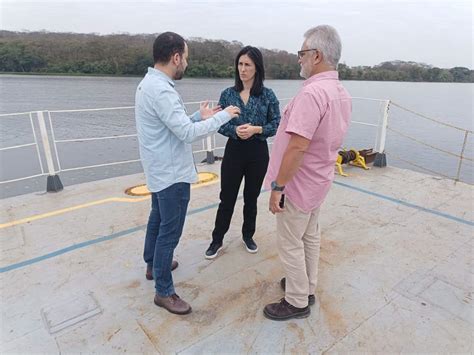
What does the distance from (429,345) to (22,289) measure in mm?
2365

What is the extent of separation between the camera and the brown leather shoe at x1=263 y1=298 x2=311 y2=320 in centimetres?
182

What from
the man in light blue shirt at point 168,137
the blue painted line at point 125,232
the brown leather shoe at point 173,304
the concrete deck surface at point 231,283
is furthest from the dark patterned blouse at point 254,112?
the blue painted line at point 125,232

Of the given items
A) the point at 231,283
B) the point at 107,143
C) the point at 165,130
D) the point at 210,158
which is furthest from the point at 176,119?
the point at 107,143

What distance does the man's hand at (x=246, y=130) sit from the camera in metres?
2.09

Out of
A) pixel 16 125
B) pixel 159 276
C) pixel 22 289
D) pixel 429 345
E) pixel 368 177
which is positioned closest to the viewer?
pixel 429 345

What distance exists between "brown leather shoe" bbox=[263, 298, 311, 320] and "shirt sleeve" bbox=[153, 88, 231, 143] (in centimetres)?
104

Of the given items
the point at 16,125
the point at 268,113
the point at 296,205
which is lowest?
the point at 16,125

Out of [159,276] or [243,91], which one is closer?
[159,276]

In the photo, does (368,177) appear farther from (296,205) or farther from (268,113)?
(296,205)

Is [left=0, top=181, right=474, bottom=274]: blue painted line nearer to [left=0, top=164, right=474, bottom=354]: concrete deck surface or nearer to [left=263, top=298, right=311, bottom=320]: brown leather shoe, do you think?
[left=0, top=164, right=474, bottom=354]: concrete deck surface

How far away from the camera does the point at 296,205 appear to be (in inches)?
68.1

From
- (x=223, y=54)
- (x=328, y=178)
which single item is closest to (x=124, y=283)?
(x=328, y=178)

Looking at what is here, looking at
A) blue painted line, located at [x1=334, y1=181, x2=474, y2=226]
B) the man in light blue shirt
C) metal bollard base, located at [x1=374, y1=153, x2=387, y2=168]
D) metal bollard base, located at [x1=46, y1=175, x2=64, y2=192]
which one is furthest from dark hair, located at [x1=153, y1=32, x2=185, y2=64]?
metal bollard base, located at [x1=374, y1=153, x2=387, y2=168]

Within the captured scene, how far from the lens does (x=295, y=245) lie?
180 centimetres
